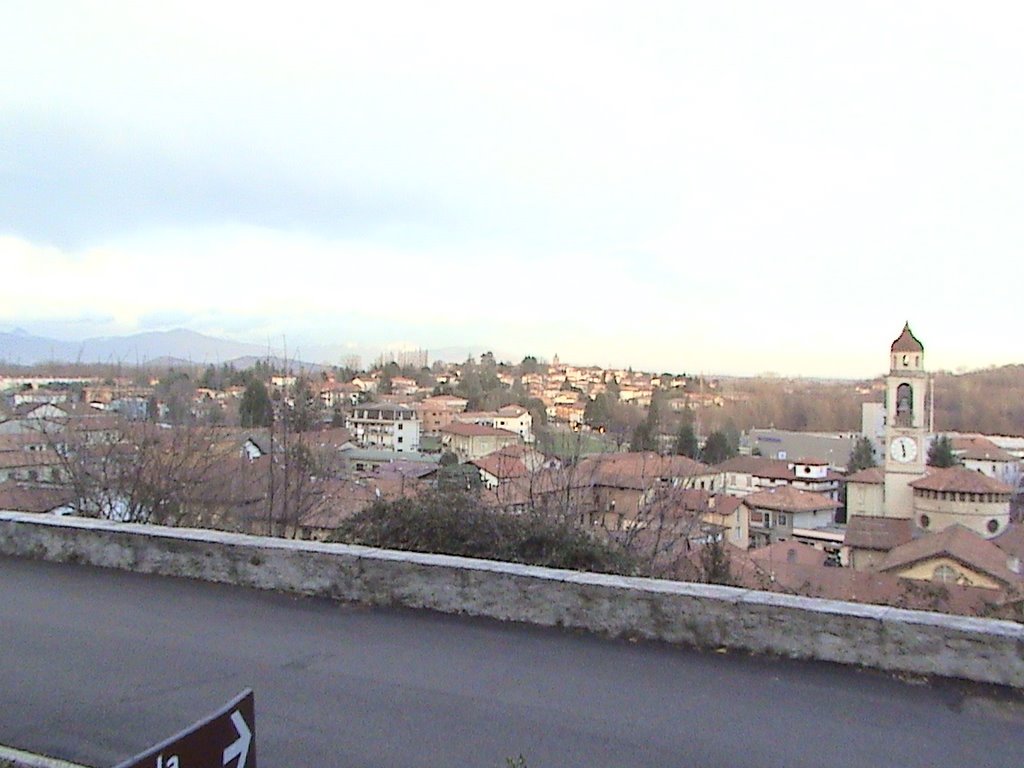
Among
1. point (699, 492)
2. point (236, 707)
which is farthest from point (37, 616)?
point (699, 492)

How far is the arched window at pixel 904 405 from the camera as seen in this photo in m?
46.3

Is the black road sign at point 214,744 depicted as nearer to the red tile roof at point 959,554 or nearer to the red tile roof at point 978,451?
the red tile roof at point 959,554

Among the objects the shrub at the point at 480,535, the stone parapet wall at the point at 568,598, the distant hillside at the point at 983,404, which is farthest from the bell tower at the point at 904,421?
the distant hillside at the point at 983,404

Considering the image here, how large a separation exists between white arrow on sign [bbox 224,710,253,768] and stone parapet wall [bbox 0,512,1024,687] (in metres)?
3.75

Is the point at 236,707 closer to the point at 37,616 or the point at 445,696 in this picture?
the point at 445,696

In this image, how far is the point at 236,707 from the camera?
2.34 meters

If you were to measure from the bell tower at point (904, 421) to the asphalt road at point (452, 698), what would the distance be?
42943 mm

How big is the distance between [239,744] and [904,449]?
48373 millimetres

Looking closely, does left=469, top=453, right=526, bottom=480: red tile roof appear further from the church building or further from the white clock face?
the white clock face

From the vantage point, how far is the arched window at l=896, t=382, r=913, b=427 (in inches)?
1822

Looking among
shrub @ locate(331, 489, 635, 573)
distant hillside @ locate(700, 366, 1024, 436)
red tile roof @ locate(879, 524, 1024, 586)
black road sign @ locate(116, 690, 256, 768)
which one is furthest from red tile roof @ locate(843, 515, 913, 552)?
distant hillside @ locate(700, 366, 1024, 436)

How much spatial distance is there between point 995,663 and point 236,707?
4.33 meters

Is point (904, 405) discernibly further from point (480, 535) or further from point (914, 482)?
point (480, 535)

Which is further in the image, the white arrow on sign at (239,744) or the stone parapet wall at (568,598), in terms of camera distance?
the stone parapet wall at (568,598)
